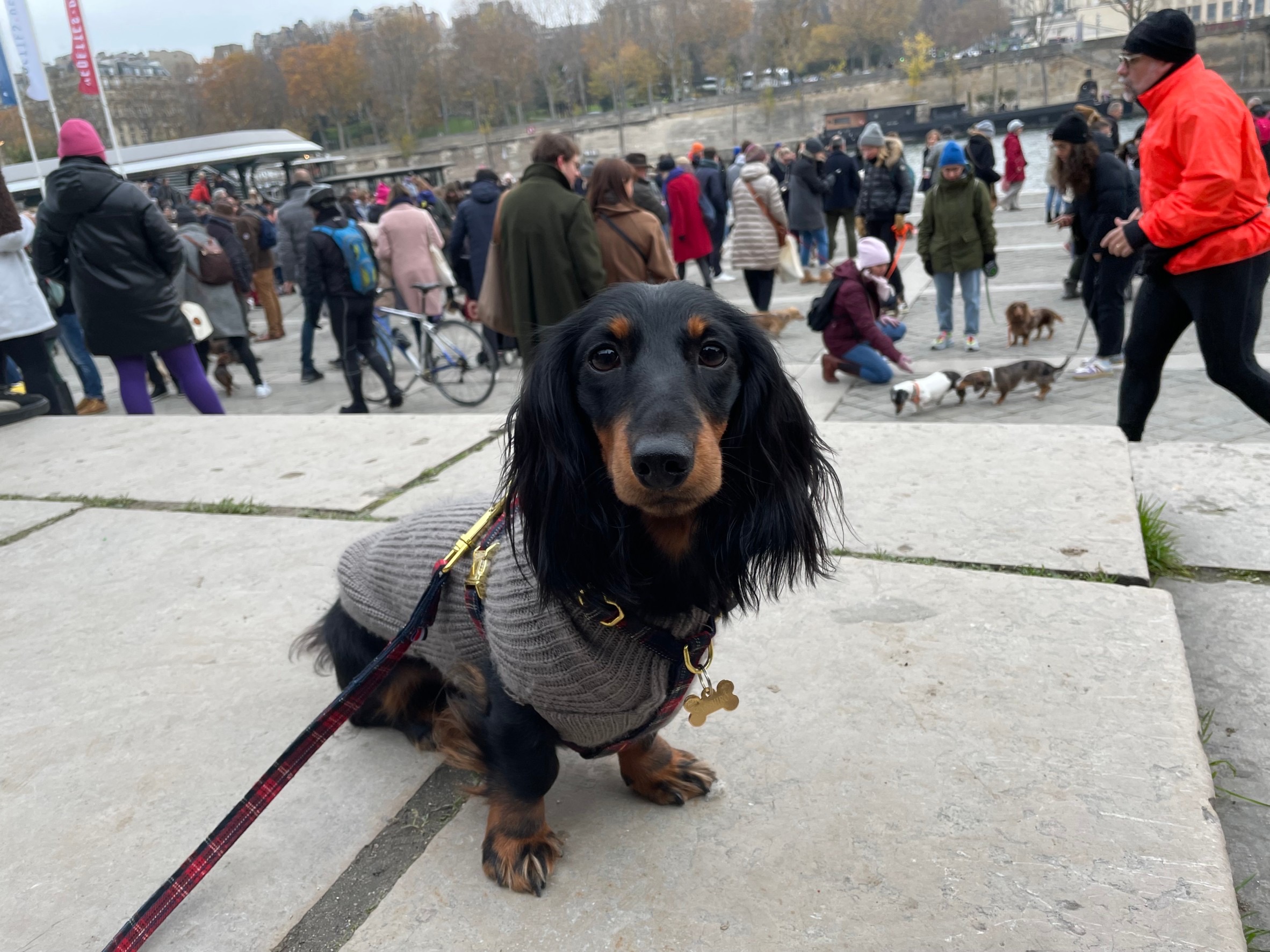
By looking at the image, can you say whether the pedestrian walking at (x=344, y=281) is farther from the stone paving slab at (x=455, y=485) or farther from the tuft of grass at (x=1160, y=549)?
the tuft of grass at (x=1160, y=549)

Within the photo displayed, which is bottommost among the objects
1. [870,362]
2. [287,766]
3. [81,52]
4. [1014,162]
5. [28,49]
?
[870,362]

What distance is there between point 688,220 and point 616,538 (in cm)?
1027

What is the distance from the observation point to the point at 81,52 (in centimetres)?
1526

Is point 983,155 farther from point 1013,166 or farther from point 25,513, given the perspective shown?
point 25,513

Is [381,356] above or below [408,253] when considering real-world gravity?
below

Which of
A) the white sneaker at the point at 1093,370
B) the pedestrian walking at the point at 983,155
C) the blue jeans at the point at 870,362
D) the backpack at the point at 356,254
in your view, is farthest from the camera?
the pedestrian walking at the point at 983,155

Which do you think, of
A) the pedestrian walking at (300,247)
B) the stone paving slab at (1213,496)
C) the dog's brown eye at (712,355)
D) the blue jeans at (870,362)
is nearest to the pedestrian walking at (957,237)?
the blue jeans at (870,362)

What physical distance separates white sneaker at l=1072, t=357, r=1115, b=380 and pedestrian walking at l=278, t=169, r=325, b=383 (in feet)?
24.1

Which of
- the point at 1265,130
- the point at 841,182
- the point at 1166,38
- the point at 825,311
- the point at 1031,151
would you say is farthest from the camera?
the point at 1031,151

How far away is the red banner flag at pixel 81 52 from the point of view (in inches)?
595

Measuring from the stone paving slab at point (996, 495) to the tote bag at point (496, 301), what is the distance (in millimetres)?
2915

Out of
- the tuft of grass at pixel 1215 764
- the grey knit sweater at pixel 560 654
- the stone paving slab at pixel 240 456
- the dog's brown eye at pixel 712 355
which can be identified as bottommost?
the tuft of grass at pixel 1215 764

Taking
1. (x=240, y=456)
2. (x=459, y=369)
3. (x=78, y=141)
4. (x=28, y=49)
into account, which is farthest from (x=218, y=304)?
(x=28, y=49)

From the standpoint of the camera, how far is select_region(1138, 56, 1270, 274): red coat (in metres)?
3.47
